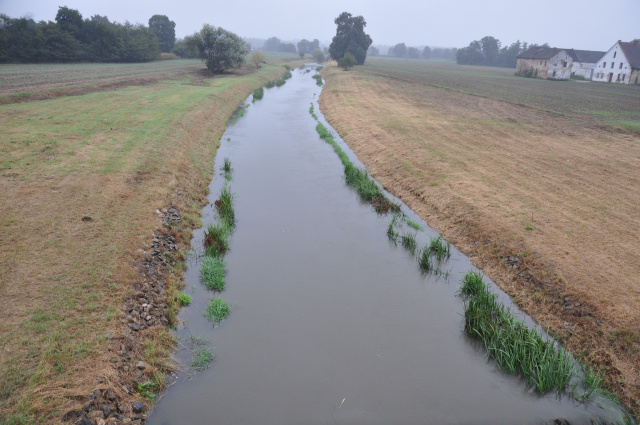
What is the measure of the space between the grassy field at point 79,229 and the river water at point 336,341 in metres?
1.16

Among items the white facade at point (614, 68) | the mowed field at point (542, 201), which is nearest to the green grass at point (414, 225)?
the mowed field at point (542, 201)

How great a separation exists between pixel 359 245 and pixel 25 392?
27.3 feet

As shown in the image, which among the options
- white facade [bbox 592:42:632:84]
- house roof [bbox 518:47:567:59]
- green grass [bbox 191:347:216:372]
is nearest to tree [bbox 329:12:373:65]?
house roof [bbox 518:47:567:59]

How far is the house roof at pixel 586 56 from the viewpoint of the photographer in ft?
258

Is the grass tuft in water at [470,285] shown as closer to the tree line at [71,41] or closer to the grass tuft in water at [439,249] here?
the grass tuft in water at [439,249]

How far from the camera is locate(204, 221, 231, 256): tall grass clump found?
10961 millimetres

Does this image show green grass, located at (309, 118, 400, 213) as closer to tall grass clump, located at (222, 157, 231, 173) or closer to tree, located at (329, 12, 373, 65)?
tall grass clump, located at (222, 157, 231, 173)

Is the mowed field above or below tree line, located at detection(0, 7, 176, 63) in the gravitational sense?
below

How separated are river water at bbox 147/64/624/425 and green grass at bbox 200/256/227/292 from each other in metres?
0.20

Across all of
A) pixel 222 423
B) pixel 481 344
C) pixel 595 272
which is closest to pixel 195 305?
pixel 222 423

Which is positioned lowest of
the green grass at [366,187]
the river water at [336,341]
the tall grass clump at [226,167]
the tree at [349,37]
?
the river water at [336,341]

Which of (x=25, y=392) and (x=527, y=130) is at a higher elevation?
(x=527, y=130)

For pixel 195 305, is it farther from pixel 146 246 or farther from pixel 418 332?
pixel 418 332

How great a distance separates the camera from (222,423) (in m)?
6.25
